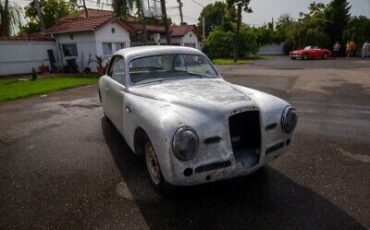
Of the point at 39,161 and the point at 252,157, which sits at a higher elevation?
the point at 252,157

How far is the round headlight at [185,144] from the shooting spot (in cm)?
280

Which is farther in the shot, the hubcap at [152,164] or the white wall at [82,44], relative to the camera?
the white wall at [82,44]

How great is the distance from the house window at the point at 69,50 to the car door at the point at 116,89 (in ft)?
57.7

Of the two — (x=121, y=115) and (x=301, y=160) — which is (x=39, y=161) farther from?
(x=301, y=160)

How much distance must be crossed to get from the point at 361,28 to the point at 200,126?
39.7m

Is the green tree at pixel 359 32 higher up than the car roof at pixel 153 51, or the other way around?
the green tree at pixel 359 32

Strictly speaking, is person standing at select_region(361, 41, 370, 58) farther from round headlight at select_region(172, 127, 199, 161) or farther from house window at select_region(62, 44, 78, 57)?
round headlight at select_region(172, 127, 199, 161)

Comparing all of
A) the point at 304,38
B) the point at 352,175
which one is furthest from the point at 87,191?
the point at 304,38

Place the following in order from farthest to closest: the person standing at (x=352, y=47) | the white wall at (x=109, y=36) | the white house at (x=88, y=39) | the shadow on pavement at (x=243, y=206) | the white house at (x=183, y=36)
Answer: the white house at (x=183, y=36) < the person standing at (x=352, y=47) < the white wall at (x=109, y=36) < the white house at (x=88, y=39) < the shadow on pavement at (x=243, y=206)

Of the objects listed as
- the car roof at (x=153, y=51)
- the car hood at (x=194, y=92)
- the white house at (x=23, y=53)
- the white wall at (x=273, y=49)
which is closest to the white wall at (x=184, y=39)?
the white house at (x=23, y=53)

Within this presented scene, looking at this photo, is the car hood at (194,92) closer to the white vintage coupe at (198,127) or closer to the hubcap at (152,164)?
the white vintage coupe at (198,127)

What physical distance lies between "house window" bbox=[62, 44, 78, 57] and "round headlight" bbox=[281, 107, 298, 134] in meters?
20.7

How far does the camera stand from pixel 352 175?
12.8 ft

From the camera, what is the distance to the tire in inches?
130
